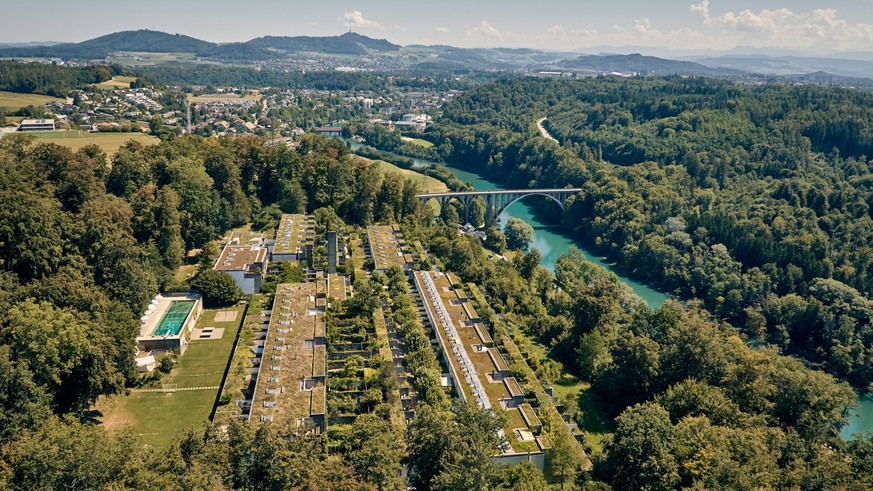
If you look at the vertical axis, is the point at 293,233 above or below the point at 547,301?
above

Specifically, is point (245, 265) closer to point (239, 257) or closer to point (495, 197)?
point (239, 257)

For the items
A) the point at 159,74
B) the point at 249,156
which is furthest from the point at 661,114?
the point at 159,74

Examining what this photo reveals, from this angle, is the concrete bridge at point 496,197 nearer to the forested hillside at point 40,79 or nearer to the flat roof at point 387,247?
the flat roof at point 387,247

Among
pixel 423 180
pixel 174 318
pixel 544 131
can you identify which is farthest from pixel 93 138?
pixel 544 131

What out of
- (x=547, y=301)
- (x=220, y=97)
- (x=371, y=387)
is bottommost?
(x=547, y=301)

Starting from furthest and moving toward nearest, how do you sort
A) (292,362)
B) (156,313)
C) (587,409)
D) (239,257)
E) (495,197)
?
(495,197), (239,257), (156,313), (587,409), (292,362)

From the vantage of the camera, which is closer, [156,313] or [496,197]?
[156,313]

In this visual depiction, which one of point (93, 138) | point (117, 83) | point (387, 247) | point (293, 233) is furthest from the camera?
point (117, 83)
